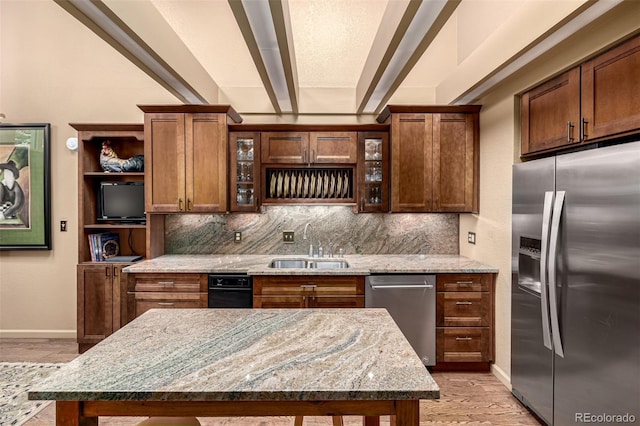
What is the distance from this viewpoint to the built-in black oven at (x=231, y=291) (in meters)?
3.12

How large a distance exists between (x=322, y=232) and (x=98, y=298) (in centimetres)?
244

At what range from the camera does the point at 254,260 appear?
3576 mm

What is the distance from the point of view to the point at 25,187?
381cm

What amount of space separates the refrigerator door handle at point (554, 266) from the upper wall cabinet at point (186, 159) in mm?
2768

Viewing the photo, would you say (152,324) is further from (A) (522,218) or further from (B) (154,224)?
(A) (522,218)

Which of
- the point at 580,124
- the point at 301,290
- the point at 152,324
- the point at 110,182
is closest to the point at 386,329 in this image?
the point at 152,324

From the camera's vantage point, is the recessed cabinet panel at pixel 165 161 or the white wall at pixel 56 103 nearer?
the recessed cabinet panel at pixel 165 161

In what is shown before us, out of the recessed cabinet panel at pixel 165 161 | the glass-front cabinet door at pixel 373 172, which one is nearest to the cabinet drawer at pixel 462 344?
the glass-front cabinet door at pixel 373 172

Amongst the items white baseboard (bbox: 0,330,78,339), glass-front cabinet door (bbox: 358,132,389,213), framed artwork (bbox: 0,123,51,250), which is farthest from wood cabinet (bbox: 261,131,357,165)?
white baseboard (bbox: 0,330,78,339)

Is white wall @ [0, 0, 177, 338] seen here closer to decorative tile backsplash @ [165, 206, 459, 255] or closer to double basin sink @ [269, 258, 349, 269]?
decorative tile backsplash @ [165, 206, 459, 255]

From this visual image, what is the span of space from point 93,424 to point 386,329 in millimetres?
1249

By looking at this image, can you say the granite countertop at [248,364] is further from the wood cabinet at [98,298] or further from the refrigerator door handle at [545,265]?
the wood cabinet at [98,298]

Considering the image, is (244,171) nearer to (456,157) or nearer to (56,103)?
(456,157)

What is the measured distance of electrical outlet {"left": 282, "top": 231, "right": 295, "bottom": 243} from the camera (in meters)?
3.87
